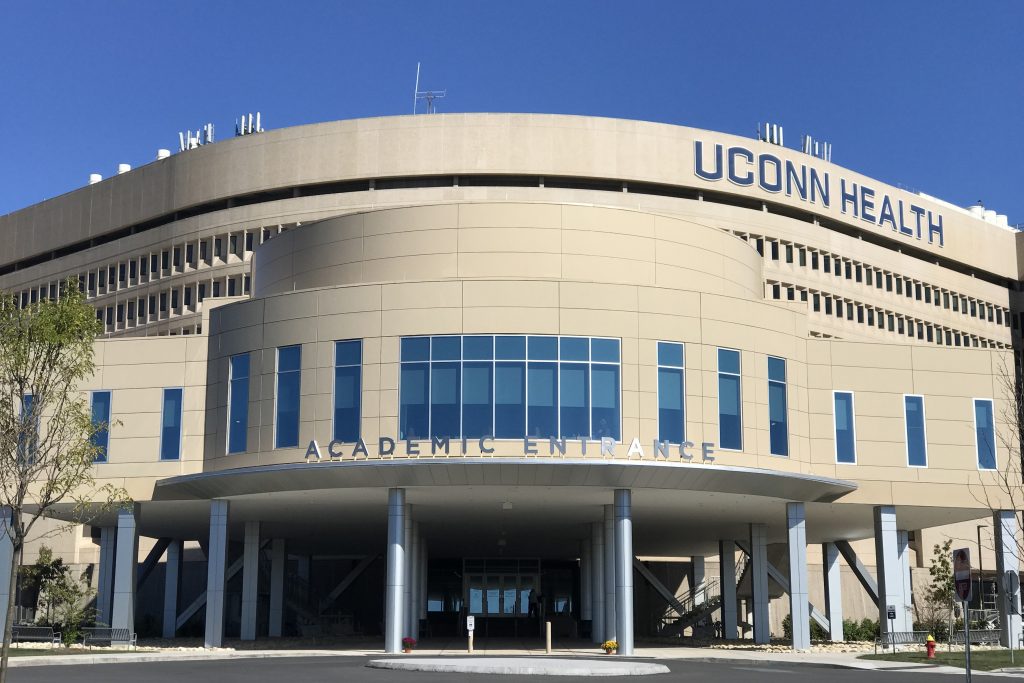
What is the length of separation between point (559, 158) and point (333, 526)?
3109 centimetres

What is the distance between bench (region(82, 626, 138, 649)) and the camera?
4353 centimetres

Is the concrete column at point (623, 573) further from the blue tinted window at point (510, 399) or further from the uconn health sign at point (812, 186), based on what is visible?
the uconn health sign at point (812, 186)

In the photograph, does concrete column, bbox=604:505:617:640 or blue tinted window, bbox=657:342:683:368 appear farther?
concrete column, bbox=604:505:617:640

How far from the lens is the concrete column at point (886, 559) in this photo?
1806 inches

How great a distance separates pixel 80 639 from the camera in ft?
154

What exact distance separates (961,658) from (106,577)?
33105 millimetres

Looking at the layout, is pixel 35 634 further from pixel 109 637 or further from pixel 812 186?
pixel 812 186

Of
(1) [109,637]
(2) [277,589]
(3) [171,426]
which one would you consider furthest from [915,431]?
(1) [109,637]

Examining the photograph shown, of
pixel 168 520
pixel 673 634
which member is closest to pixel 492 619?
pixel 673 634

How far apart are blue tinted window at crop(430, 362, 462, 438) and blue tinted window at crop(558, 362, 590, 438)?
3356 mm

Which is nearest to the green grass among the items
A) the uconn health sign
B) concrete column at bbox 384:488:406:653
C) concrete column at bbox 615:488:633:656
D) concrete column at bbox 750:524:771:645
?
concrete column at bbox 750:524:771:645

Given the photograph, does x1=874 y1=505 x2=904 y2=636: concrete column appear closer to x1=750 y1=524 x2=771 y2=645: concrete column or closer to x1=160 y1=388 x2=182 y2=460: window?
x1=750 y1=524 x2=771 y2=645: concrete column

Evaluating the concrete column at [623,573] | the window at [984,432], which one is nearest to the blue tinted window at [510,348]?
the concrete column at [623,573]

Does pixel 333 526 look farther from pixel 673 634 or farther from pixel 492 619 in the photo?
pixel 673 634
